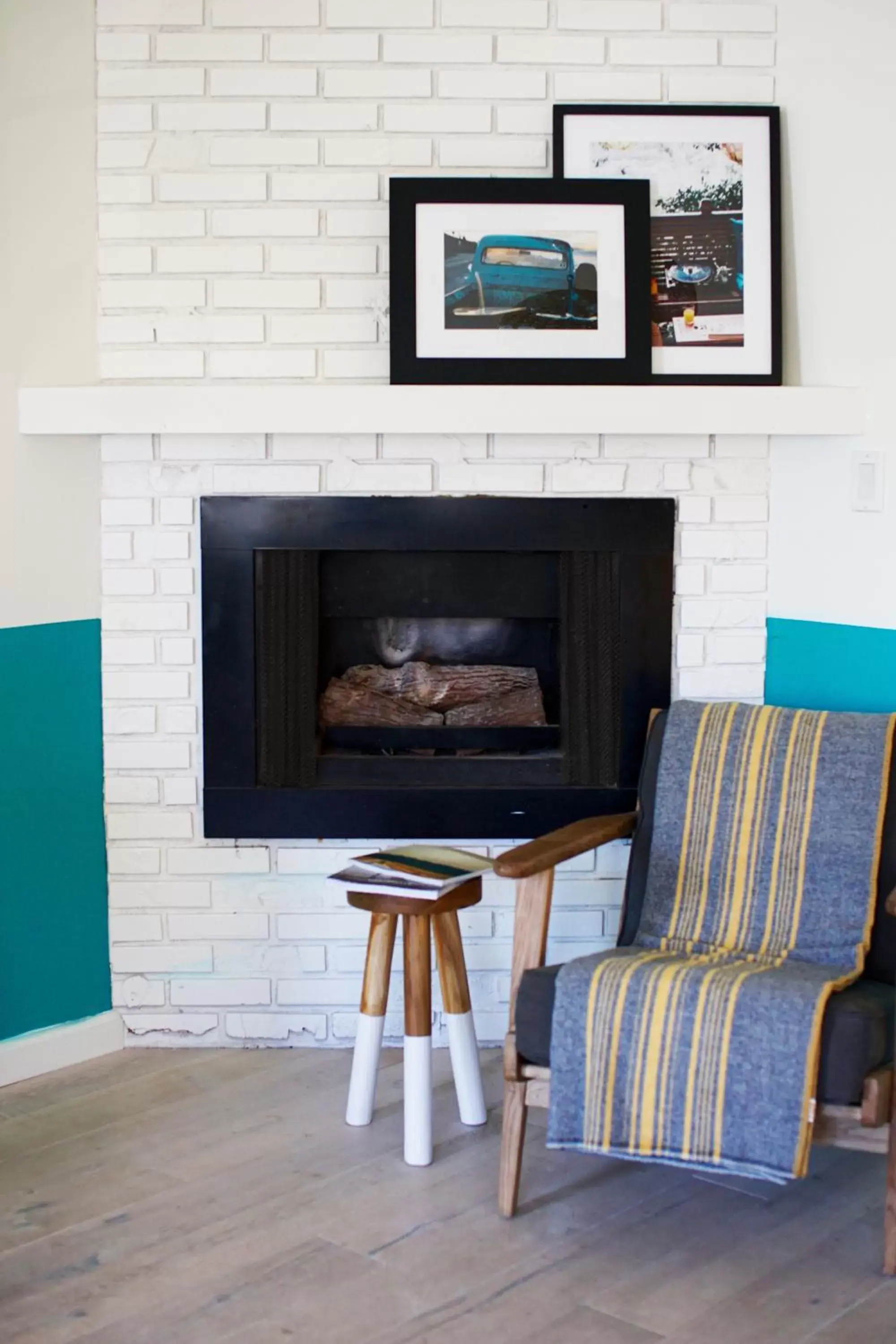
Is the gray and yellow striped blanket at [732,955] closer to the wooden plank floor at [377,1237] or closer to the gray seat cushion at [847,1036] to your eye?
the gray seat cushion at [847,1036]

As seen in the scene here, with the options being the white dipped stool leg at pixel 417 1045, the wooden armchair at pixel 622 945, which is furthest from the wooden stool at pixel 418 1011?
the wooden armchair at pixel 622 945

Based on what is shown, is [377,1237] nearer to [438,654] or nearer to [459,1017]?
[459,1017]

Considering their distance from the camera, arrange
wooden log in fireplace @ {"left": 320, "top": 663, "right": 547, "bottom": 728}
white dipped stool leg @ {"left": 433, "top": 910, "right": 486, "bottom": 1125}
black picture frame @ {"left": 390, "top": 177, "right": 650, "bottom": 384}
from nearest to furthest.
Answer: white dipped stool leg @ {"left": 433, "top": 910, "right": 486, "bottom": 1125}
black picture frame @ {"left": 390, "top": 177, "right": 650, "bottom": 384}
wooden log in fireplace @ {"left": 320, "top": 663, "right": 547, "bottom": 728}

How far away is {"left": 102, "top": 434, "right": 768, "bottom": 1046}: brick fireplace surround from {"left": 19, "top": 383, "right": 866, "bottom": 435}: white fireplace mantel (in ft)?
0.50

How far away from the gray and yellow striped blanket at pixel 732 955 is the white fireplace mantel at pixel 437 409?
0.58 m

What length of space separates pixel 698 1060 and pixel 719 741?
72cm

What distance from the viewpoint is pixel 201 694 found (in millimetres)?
3377

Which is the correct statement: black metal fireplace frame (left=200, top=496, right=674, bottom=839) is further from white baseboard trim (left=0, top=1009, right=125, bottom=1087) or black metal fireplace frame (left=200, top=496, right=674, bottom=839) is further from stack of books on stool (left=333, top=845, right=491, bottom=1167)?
white baseboard trim (left=0, top=1009, right=125, bottom=1087)

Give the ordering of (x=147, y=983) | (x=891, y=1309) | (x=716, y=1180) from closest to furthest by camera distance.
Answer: (x=891, y=1309) < (x=716, y=1180) < (x=147, y=983)

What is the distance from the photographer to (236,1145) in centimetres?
291

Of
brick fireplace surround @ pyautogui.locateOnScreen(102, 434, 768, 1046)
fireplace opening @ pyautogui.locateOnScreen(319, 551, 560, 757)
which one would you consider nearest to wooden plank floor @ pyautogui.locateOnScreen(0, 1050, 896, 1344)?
brick fireplace surround @ pyautogui.locateOnScreen(102, 434, 768, 1046)

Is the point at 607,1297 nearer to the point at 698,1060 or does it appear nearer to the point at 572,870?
the point at 698,1060

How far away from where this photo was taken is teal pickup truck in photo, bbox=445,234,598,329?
3205 mm

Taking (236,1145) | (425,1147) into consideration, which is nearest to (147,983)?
(236,1145)
